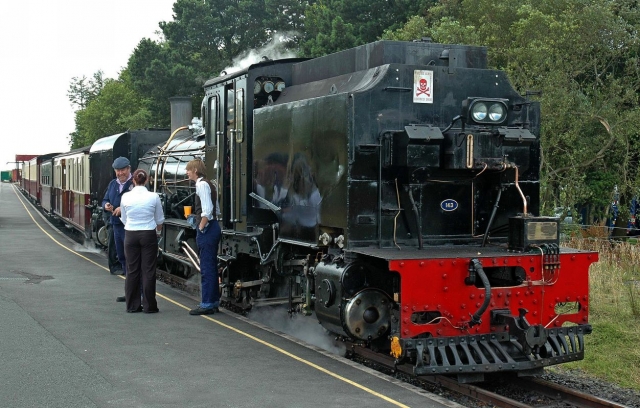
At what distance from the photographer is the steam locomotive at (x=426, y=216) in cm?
657

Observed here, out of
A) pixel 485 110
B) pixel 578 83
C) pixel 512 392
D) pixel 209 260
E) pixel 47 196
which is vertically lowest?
pixel 512 392

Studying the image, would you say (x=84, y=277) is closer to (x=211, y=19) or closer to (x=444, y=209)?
(x=444, y=209)

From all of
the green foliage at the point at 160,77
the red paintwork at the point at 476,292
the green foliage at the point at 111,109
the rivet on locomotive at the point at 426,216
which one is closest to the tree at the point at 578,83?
the rivet on locomotive at the point at 426,216

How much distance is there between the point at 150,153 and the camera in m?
15.6

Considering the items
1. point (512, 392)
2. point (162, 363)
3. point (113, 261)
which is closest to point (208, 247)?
point (162, 363)

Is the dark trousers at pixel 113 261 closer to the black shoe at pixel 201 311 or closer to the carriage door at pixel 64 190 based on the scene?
the black shoe at pixel 201 311

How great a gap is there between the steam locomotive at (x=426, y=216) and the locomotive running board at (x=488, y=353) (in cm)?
1

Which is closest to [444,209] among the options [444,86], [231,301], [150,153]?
[444,86]

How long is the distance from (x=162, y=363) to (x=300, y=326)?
8.74ft

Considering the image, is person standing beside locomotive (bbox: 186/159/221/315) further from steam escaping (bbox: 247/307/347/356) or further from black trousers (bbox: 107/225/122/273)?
black trousers (bbox: 107/225/122/273)

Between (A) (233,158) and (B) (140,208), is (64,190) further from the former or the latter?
(A) (233,158)

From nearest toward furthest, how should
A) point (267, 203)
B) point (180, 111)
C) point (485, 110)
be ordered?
1. point (485, 110)
2. point (267, 203)
3. point (180, 111)

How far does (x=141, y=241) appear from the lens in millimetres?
9648

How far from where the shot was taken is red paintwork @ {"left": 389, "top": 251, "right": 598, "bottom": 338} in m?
6.40
